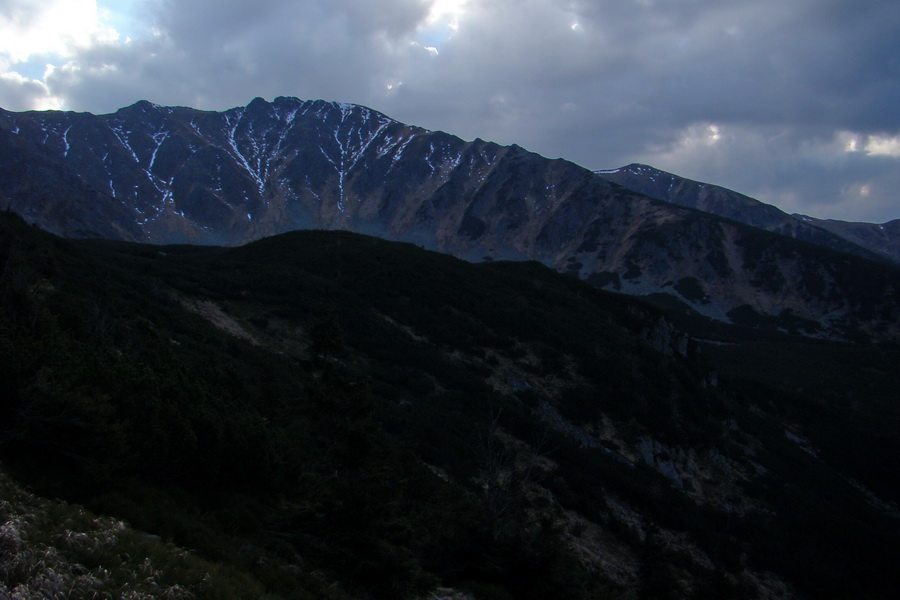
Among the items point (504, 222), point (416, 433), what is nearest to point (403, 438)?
point (416, 433)

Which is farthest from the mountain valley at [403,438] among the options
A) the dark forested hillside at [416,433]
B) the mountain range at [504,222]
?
the mountain range at [504,222]

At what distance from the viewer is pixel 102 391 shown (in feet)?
32.9

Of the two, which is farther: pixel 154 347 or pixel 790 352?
pixel 790 352

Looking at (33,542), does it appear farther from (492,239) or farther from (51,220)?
(492,239)

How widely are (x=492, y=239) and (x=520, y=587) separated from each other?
167044 mm

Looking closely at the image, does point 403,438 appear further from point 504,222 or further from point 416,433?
point 504,222

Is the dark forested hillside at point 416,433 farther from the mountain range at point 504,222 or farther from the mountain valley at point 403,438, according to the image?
the mountain range at point 504,222

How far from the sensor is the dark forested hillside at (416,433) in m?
9.70

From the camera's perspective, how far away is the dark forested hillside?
9703mm

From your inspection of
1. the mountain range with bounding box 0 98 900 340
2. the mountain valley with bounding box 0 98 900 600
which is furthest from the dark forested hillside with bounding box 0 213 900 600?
the mountain range with bounding box 0 98 900 340

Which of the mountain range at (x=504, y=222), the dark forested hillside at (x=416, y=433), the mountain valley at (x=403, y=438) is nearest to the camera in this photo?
the mountain valley at (x=403, y=438)

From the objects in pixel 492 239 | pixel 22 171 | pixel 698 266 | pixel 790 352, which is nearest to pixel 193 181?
pixel 22 171

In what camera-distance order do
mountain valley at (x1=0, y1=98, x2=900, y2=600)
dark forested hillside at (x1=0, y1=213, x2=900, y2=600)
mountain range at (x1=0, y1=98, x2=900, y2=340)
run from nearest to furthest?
mountain valley at (x1=0, y1=98, x2=900, y2=600) → dark forested hillside at (x1=0, y1=213, x2=900, y2=600) → mountain range at (x1=0, y1=98, x2=900, y2=340)

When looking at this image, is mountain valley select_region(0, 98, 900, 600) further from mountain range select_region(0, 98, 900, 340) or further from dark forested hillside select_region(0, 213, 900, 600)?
mountain range select_region(0, 98, 900, 340)
